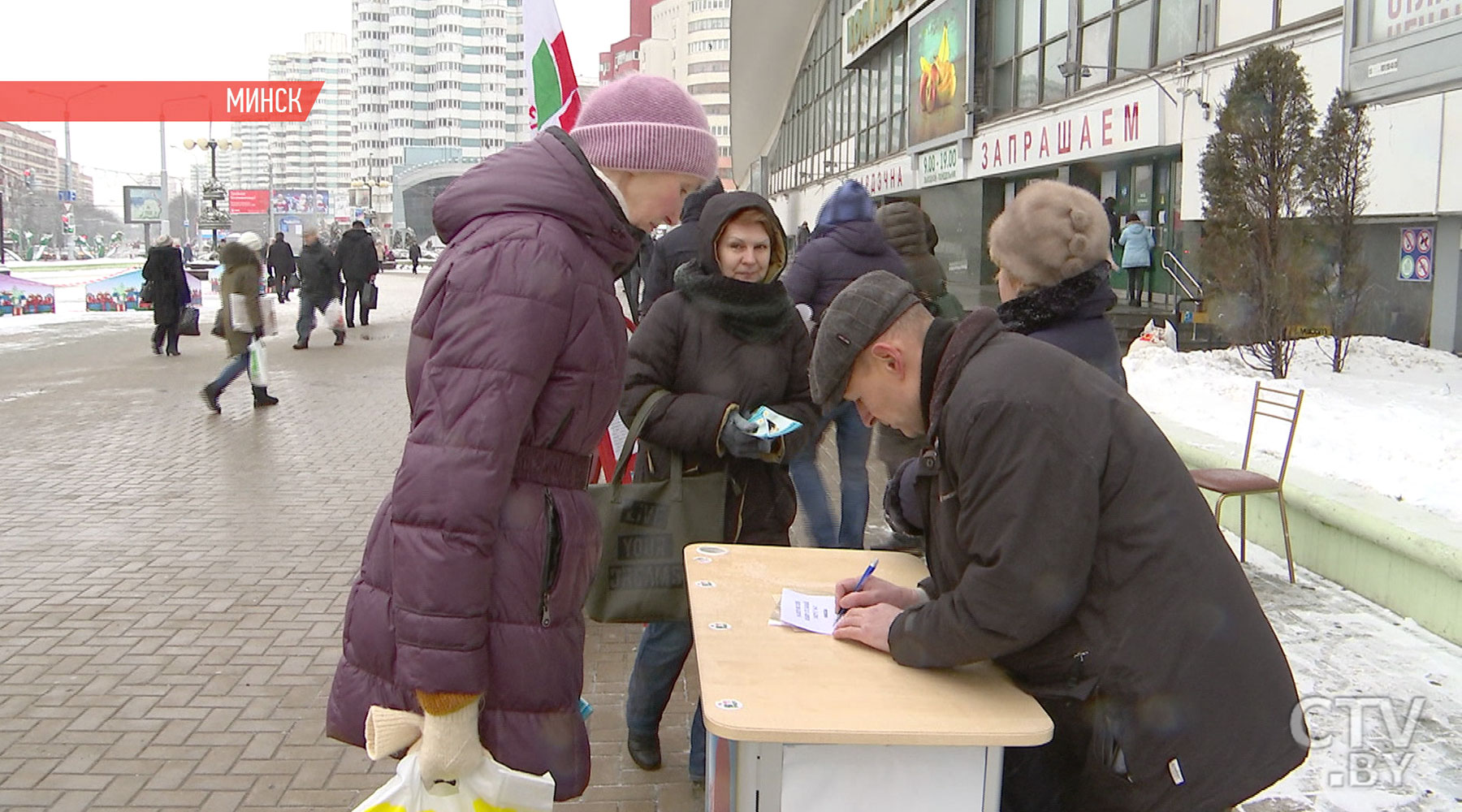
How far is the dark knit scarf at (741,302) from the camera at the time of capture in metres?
3.75

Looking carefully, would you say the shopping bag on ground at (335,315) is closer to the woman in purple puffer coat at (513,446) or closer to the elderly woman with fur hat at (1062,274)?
the elderly woman with fur hat at (1062,274)

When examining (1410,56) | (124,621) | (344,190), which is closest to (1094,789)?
(124,621)

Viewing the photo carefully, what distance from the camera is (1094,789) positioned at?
80.7 inches

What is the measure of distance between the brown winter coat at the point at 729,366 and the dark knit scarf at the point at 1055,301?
2.48 ft

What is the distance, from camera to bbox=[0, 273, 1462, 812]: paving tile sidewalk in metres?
3.66

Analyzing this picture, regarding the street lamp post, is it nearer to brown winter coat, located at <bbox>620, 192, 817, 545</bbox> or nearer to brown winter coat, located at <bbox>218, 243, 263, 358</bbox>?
brown winter coat, located at <bbox>218, 243, 263, 358</bbox>

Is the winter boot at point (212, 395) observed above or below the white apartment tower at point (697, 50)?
below

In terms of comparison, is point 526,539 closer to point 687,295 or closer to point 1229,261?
point 687,295

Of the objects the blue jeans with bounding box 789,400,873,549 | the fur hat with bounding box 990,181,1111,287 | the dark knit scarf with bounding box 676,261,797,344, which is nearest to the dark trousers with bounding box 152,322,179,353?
the blue jeans with bounding box 789,400,873,549

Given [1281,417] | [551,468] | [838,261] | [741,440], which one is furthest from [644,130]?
[1281,417]

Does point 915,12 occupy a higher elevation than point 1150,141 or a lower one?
higher

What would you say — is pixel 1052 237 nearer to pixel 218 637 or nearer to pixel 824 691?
pixel 824 691

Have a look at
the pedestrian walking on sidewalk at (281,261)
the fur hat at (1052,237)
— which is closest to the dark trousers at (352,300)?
the pedestrian walking on sidewalk at (281,261)

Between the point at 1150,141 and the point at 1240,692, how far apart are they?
15.3m
